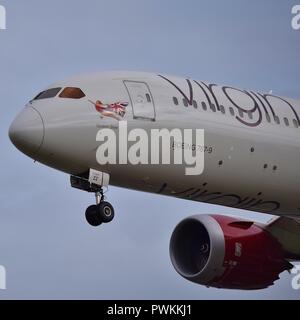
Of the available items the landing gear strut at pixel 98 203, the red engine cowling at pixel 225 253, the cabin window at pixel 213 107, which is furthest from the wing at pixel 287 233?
the landing gear strut at pixel 98 203

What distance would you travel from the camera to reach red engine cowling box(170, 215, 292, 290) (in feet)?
119

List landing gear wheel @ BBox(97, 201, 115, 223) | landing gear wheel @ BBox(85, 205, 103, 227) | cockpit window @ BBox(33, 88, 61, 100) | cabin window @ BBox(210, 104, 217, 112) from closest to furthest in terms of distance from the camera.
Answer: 1. landing gear wheel @ BBox(97, 201, 115, 223)
2. landing gear wheel @ BBox(85, 205, 103, 227)
3. cockpit window @ BBox(33, 88, 61, 100)
4. cabin window @ BBox(210, 104, 217, 112)

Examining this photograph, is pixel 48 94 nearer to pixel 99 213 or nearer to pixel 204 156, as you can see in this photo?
pixel 99 213

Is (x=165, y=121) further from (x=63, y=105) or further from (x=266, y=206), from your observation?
(x=266, y=206)

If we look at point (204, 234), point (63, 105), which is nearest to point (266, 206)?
point (204, 234)

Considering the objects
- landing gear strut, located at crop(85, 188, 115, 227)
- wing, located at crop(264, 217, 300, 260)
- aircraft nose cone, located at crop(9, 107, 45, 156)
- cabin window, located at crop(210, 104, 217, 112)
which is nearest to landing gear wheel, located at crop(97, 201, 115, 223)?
landing gear strut, located at crop(85, 188, 115, 227)

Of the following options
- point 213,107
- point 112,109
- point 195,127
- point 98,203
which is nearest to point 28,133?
point 112,109

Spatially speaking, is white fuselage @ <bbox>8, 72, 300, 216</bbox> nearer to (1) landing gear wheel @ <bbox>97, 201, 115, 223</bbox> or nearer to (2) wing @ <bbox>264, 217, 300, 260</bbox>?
(1) landing gear wheel @ <bbox>97, 201, 115, 223</bbox>

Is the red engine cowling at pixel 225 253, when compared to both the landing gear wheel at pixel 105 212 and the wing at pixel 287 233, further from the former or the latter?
the landing gear wheel at pixel 105 212

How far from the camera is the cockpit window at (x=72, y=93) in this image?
105ft

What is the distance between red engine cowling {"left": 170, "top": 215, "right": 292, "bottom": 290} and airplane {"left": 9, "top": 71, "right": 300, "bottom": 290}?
3 centimetres

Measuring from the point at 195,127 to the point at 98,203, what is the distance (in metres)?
3.27

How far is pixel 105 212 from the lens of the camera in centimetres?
3145

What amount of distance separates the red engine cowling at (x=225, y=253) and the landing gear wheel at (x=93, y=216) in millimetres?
5595
